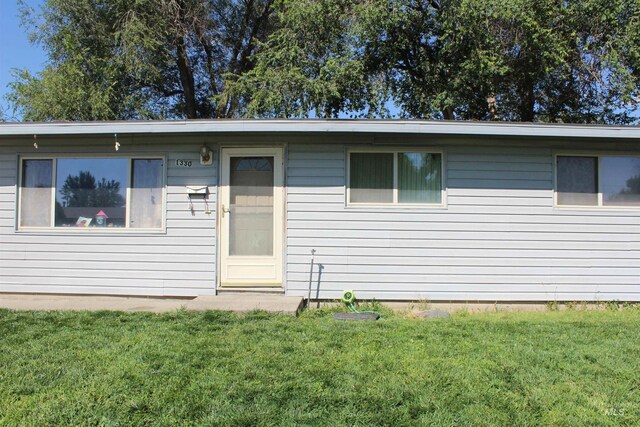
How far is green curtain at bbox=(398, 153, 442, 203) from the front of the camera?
609 centimetres

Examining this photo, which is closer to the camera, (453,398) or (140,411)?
(140,411)

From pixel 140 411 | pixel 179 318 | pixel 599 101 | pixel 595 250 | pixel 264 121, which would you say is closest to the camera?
pixel 140 411

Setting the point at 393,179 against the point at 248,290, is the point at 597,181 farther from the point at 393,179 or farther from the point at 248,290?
the point at 248,290

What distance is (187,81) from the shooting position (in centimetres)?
1566

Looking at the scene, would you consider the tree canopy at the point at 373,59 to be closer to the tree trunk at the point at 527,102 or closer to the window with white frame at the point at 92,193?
the tree trunk at the point at 527,102

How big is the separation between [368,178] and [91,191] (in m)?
3.89

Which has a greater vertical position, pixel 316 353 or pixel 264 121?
pixel 264 121

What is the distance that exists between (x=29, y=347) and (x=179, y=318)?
1.49 metres

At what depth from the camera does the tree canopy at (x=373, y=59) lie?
1165 centimetres

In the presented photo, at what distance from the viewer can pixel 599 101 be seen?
1287cm

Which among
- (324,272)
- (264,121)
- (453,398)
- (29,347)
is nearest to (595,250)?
(324,272)

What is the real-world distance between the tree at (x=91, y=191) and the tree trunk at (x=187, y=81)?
9.49m

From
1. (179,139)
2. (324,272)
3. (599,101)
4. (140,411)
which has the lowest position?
(140,411)

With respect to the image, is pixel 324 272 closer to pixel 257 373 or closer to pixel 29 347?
pixel 257 373
